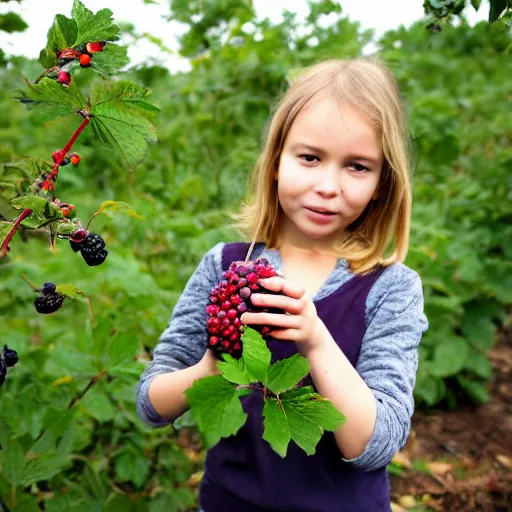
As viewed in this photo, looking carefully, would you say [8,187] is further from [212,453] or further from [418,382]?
[418,382]

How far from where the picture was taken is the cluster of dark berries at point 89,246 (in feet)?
3.06

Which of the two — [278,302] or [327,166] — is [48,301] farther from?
[327,166]

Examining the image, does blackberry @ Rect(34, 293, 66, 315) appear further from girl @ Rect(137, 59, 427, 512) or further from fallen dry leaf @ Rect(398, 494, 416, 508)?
fallen dry leaf @ Rect(398, 494, 416, 508)

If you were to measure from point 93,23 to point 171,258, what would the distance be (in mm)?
1974

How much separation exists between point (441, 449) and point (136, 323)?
1.62 metres

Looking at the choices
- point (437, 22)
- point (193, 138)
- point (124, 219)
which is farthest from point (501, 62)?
point (437, 22)

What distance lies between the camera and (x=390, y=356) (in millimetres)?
1270

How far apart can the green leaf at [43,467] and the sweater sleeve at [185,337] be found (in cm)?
31

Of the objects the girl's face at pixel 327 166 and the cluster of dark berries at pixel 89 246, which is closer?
the cluster of dark berries at pixel 89 246

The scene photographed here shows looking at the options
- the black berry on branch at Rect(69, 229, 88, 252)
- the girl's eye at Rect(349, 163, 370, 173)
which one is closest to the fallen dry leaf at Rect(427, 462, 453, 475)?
the girl's eye at Rect(349, 163, 370, 173)

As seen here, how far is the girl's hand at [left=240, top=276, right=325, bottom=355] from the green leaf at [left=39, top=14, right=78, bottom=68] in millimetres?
455

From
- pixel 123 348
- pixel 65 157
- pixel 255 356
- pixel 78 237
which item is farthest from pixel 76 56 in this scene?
pixel 123 348

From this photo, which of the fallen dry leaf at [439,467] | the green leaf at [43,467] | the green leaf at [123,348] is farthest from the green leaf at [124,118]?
the fallen dry leaf at [439,467]

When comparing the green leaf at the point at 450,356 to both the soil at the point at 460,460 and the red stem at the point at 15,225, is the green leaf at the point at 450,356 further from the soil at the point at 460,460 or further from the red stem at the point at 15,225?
the red stem at the point at 15,225
